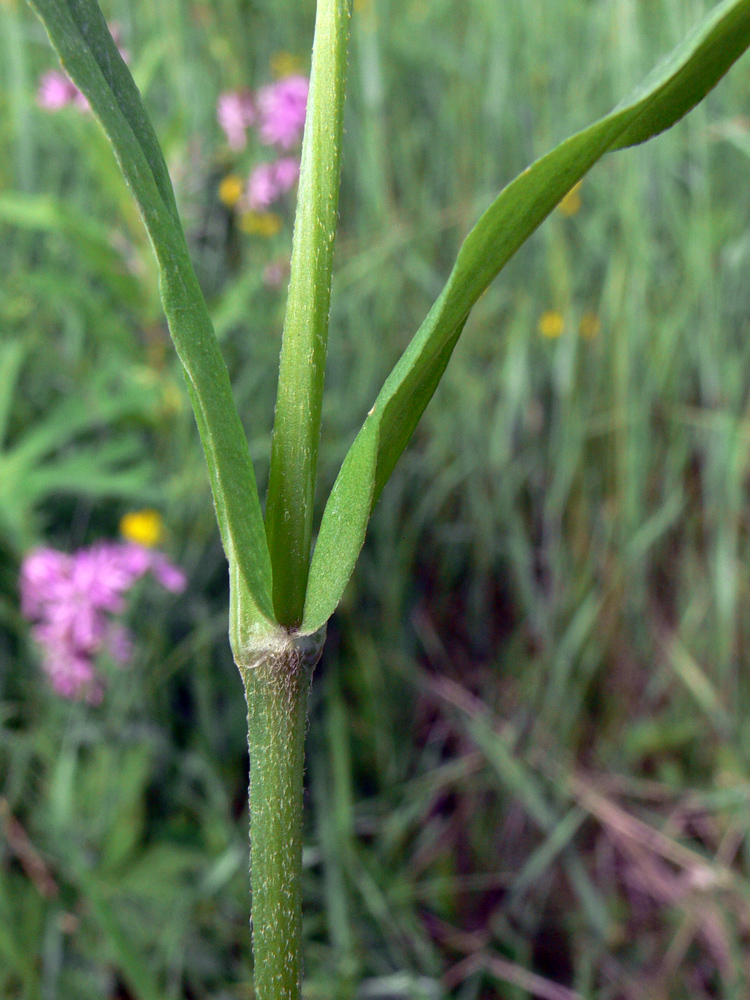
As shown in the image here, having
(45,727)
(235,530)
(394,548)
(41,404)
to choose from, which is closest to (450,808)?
(394,548)

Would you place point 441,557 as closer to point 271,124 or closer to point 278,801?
point 271,124

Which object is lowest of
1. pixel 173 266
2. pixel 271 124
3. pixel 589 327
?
pixel 589 327

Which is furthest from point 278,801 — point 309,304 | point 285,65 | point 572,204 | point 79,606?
point 285,65

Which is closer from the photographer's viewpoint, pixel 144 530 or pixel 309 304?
pixel 309 304

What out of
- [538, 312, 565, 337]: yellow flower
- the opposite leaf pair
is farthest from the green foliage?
the opposite leaf pair

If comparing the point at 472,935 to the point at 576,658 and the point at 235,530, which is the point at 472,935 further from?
the point at 235,530

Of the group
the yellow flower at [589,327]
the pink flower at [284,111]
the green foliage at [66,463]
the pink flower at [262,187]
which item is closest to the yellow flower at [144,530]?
the green foliage at [66,463]

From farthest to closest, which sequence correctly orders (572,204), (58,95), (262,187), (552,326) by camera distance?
(572,204) → (552,326) → (262,187) → (58,95)

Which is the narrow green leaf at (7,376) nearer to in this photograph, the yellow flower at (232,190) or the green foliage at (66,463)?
the green foliage at (66,463)
